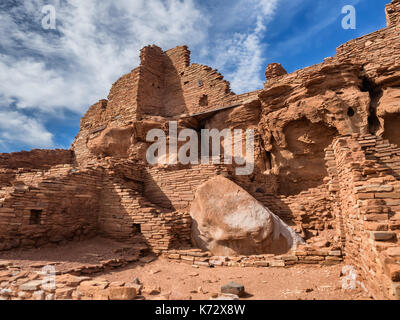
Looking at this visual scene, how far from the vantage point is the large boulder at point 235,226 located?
20.1ft

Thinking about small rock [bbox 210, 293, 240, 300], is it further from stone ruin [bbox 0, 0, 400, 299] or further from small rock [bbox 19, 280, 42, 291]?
small rock [bbox 19, 280, 42, 291]

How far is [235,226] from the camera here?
6.30 metres

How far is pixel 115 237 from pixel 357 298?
6.27 m

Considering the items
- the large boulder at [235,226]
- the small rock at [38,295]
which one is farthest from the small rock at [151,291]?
the large boulder at [235,226]

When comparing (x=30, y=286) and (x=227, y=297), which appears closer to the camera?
(x=227, y=297)

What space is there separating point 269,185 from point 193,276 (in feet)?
17.7

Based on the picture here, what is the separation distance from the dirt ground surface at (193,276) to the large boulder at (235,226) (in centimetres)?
74

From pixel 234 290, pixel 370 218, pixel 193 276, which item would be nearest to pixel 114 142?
pixel 193 276

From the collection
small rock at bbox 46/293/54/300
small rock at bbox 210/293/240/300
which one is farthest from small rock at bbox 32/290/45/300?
small rock at bbox 210/293/240/300

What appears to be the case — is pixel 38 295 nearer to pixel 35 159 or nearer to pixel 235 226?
pixel 235 226

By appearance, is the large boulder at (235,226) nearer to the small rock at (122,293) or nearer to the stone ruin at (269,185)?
the stone ruin at (269,185)

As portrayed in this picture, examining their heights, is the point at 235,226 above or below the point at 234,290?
above

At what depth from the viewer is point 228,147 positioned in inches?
479

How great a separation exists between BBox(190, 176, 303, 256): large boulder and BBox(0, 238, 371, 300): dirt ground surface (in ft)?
2.42
